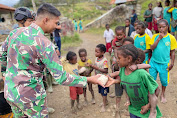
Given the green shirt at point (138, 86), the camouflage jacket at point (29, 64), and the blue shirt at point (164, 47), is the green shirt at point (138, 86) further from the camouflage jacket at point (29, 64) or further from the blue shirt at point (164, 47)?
the blue shirt at point (164, 47)

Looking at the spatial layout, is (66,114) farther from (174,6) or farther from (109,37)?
(174,6)

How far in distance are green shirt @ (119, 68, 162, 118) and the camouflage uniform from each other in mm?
641

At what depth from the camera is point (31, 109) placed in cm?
153

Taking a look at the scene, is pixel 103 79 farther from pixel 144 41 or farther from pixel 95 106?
pixel 144 41

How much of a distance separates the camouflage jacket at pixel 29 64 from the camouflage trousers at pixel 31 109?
7 cm

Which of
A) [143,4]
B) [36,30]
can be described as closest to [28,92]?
[36,30]

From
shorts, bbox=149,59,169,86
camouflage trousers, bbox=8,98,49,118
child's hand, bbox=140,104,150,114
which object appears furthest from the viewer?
shorts, bbox=149,59,169,86

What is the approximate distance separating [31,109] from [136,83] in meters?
1.20

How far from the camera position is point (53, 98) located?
3.63m

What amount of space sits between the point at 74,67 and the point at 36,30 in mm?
1410

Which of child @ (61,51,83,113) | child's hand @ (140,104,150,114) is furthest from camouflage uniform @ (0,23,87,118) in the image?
child @ (61,51,83,113)

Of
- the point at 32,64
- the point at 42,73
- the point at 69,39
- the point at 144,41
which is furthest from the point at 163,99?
the point at 69,39

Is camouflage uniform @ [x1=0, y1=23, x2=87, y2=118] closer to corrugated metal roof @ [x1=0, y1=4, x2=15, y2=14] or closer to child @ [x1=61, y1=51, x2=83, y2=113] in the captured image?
child @ [x1=61, y1=51, x2=83, y2=113]

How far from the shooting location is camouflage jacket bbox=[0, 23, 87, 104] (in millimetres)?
1372
